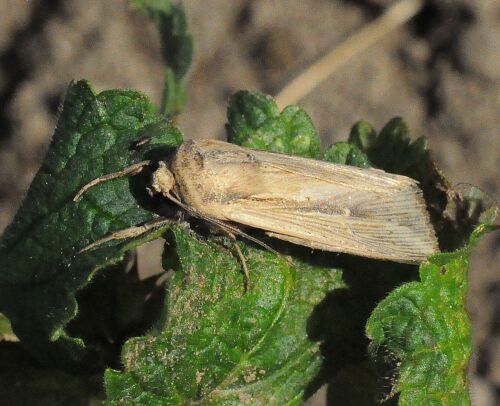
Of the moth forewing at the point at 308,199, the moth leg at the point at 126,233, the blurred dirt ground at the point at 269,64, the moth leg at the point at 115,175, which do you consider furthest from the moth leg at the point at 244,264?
the blurred dirt ground at the point at 269,64

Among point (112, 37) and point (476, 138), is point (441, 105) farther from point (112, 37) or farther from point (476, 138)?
point (112, 37)

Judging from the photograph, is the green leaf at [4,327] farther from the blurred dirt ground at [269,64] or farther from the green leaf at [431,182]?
the blurred dirt ground at [269,64]

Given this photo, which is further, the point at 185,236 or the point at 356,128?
the point at 356,128

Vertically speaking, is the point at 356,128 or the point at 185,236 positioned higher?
the point at 356,128

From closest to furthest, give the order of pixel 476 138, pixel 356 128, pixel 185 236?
1. pixel 185 236
2. pixel 356 128
3. pixel 476 138

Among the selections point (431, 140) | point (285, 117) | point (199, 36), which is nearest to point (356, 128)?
point (285, 117)

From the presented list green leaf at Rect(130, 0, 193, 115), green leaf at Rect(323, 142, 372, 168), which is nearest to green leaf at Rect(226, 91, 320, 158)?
green leaf at Rect(323, 142, 372, 168)
